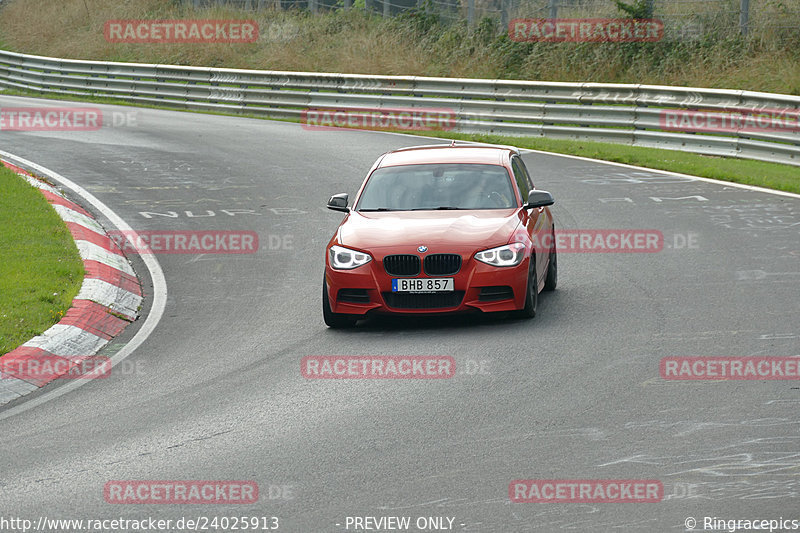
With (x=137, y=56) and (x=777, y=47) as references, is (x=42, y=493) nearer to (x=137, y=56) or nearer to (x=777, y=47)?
(x=777, y=47)

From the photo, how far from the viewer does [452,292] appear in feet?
34.3

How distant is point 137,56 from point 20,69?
18.4 ft

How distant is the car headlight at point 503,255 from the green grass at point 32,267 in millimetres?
3998

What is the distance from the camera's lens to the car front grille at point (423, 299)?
10453 mm

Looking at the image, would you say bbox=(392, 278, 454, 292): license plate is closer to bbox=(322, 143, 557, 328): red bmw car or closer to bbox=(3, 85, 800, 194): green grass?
bbox=(322, 143, 557, 328): red bmw car

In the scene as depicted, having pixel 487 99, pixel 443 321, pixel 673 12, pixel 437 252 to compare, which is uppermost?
pixel 437 252

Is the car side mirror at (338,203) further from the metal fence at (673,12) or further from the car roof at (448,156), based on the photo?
the metal fence at (673,12)

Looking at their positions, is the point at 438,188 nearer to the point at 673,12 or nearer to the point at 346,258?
the point at 346,258

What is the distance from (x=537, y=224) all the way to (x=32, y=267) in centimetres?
541

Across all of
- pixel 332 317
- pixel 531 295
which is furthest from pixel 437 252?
pixel 332 317

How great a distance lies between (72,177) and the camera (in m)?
20.0

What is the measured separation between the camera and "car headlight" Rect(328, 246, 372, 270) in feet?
34.9

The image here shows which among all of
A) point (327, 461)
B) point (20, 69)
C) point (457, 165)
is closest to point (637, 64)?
point (457, 165)

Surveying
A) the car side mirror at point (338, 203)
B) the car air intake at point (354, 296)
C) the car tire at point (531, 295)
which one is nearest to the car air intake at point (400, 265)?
the car air intake at point (354, 296)
